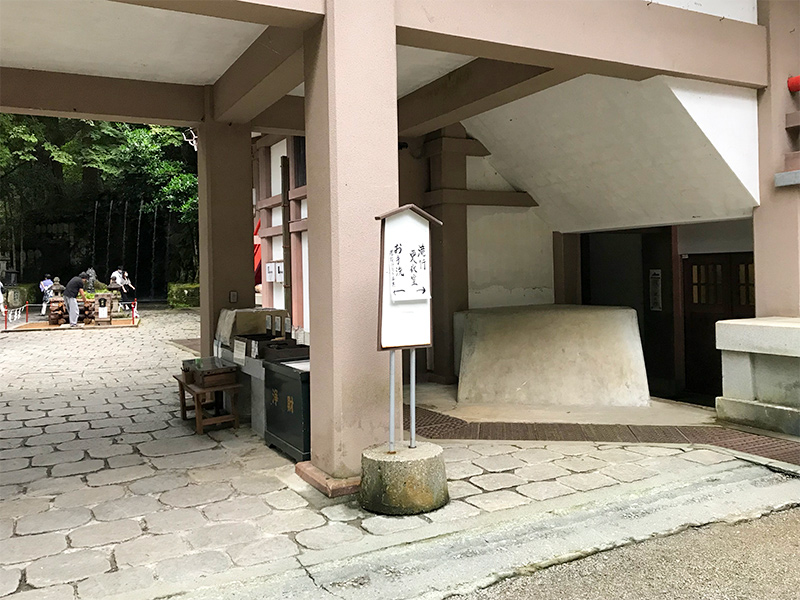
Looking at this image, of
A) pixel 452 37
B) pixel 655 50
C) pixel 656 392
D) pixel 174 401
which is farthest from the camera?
pixel 656 392

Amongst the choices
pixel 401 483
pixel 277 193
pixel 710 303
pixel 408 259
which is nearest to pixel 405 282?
pixel 408 259

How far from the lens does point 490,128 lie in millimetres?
8922

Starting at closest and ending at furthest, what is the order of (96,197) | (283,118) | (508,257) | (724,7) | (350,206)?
(350,206) < (724,7) < (283,118) < (508,257) < (96,197)

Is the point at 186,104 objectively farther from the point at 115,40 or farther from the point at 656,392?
the point at 656,392

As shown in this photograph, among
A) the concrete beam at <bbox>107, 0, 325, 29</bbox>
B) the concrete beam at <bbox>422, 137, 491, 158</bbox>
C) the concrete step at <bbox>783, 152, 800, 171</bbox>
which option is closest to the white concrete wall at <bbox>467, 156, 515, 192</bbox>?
the concrete beam at <bbox>422, 137, 491, 158</bbox>

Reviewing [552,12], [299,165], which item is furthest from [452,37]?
[299,165]

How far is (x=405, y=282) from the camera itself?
4.60 m

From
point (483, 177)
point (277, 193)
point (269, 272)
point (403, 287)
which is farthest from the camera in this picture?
point (269, 272)

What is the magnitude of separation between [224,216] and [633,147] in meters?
4.81

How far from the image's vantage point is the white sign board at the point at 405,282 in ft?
14.8

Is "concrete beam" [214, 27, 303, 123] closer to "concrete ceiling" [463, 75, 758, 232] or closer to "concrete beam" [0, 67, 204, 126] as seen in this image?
"concrete beam" [0, 67, 204, 126]

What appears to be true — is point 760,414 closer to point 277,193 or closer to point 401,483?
point 401,483

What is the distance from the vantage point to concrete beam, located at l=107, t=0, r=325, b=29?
15.0 ft

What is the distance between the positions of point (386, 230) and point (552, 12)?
105 inches
